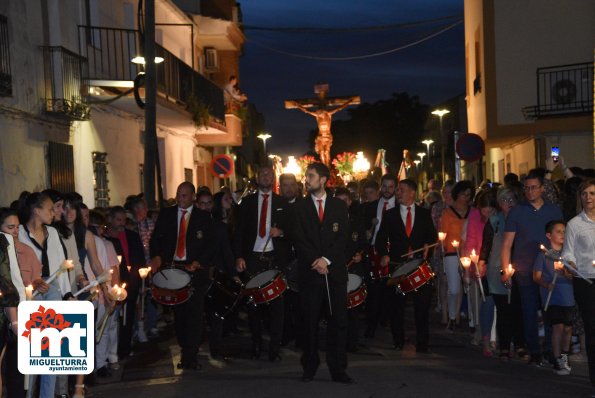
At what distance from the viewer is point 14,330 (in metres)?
8.60

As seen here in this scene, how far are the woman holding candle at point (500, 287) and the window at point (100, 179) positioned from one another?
40.3 ft

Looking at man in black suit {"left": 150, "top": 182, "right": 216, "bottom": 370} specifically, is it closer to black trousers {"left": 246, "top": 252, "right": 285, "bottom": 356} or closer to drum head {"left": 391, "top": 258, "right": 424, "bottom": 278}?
black trousers {"left": 246, "top": 252, "right": 285, "bottom": 356}

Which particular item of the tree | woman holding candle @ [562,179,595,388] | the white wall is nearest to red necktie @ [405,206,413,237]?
woman holding candle @ [562,179,595,388]

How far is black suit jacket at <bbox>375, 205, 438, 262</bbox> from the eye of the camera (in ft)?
44.6

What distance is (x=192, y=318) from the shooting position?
12.5m

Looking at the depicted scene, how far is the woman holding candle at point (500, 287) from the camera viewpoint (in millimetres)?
12539

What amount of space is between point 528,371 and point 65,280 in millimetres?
4814

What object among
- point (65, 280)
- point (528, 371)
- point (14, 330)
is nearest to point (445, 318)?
point (528, 371)

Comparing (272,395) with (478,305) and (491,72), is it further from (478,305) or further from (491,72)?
(491,72)

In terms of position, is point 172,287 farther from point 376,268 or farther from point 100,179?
point 100,179

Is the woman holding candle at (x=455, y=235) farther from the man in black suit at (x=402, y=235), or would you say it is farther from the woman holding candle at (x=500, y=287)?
the woman holding candle at (x=500, y=287)

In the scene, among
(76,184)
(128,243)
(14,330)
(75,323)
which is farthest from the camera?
(76,184)

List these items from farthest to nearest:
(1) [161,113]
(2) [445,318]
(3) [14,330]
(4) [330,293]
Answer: (1) [161,113] < (2) [445,318] < (4) [330,293] < (3) [14,330]

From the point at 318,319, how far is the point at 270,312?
1828mm
